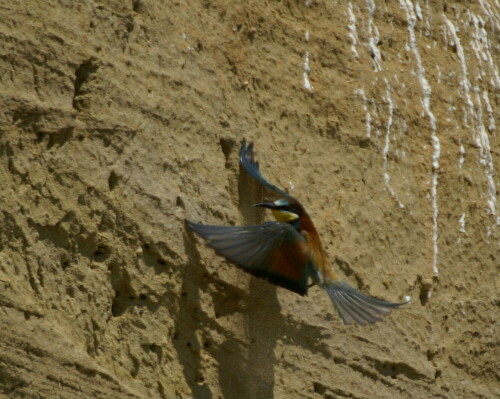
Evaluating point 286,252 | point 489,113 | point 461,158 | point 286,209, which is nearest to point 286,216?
point 286,209

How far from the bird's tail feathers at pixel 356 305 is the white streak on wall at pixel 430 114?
634mm

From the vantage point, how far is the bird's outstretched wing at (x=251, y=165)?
348 cm

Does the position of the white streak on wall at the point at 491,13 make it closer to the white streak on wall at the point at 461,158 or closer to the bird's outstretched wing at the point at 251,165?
the white streak on wall at the point at 461,158

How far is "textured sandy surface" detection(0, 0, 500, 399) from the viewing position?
3.07m

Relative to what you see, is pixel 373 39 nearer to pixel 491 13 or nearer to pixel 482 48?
pixel 482 48

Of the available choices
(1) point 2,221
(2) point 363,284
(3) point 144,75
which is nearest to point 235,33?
(3) point 144,75

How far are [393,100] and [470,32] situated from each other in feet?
2.02

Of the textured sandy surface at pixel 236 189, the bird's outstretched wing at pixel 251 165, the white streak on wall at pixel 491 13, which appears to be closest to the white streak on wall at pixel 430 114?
the textured sandy surface at pixel 236 189

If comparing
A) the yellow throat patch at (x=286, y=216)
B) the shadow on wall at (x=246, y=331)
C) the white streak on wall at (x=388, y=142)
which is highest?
the white streak on wall at (x=388, y=142)

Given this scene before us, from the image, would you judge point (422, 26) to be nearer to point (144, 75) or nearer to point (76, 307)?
point (144, 75)

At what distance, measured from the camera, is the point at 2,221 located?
9.73ft

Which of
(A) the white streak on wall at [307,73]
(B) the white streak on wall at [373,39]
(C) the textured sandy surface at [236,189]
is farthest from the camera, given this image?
(B) the white streak on wall at [373,39]

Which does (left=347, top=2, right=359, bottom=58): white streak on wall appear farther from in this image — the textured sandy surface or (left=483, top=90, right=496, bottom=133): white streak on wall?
(left=483, top=90, right=496, bottom=133): white streak on wall

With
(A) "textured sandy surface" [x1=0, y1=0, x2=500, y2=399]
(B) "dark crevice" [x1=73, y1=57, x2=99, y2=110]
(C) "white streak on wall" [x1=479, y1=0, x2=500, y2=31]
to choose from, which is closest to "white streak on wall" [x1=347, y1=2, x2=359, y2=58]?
(A) "textured sandy surface" [x1=0, y1=0, x2=500, y2=399]
